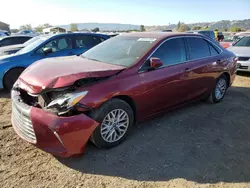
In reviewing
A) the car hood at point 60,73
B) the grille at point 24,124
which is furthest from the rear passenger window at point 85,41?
the grille at point 24,124

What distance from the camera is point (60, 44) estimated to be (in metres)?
6.85

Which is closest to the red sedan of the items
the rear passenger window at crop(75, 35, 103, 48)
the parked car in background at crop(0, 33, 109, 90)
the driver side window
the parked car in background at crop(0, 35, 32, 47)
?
the parked car in background at crop(0, 33, 109, 90)

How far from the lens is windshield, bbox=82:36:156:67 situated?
3724 mm

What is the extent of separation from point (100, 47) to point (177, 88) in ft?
5.55

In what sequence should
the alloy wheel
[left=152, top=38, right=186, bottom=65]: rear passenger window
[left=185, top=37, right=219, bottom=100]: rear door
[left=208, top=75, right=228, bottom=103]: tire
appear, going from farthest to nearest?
[left=208, top=75, right=228, bottom=103]: tire → [left=185, top=37, right=219, bottom=100]: rear door → [left=152, top=38, right=186, bottom=65]: rear passenger window → the alloy wheel

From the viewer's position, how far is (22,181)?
8.77ft

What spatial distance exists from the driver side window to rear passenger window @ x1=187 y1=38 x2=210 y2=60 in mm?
3840

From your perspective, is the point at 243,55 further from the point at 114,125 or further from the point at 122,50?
the point at 114,125

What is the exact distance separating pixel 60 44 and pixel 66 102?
14.8 feet

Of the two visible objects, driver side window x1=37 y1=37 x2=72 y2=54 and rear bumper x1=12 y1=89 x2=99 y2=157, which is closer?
rear bumper x1=12 y1=89 x2=99 y2=157

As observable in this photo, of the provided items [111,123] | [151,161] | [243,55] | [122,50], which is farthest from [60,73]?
[243,55]

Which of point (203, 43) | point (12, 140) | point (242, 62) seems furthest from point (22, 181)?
point (242, 62)

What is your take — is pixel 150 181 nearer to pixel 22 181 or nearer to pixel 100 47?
pixel 22 181

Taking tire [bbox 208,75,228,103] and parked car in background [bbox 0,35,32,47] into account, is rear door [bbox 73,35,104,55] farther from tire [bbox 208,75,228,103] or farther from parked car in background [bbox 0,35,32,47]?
parked car in background [bbox 0,35,32,47]
